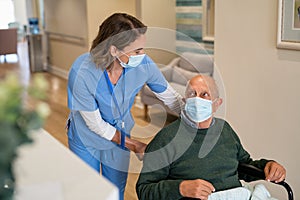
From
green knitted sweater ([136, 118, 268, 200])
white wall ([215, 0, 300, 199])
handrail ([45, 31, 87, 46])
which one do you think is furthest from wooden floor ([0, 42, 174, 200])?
white wall ([215, 0, 300, 199])

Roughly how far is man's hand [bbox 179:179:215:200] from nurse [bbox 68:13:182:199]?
14.3 inches

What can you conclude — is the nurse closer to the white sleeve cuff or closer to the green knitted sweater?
the white sleeve cuff

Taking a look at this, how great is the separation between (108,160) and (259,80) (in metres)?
1.04

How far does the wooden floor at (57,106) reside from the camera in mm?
3412

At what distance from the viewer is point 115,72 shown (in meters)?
1.98

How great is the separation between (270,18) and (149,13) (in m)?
3.36

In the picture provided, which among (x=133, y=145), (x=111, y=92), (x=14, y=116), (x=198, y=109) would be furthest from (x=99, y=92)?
(x=14, y=116)

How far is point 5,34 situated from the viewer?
393 inches

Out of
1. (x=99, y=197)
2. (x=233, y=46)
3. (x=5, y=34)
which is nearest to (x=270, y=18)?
(x=233, y=46)

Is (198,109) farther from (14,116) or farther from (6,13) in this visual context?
(6,13)

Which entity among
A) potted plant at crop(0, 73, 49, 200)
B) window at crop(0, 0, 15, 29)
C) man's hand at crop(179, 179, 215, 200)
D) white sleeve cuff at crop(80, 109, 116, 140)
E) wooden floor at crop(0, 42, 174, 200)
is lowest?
wooden floor at crop(0, 42, 174, 200)

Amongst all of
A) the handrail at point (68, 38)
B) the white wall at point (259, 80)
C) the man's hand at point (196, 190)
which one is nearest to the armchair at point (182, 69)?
the white wall at point (259, 80)

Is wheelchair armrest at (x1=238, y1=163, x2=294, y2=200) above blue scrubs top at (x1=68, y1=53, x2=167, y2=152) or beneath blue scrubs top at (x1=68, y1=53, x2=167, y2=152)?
beneath

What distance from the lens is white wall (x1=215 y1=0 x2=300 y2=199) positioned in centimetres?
234
